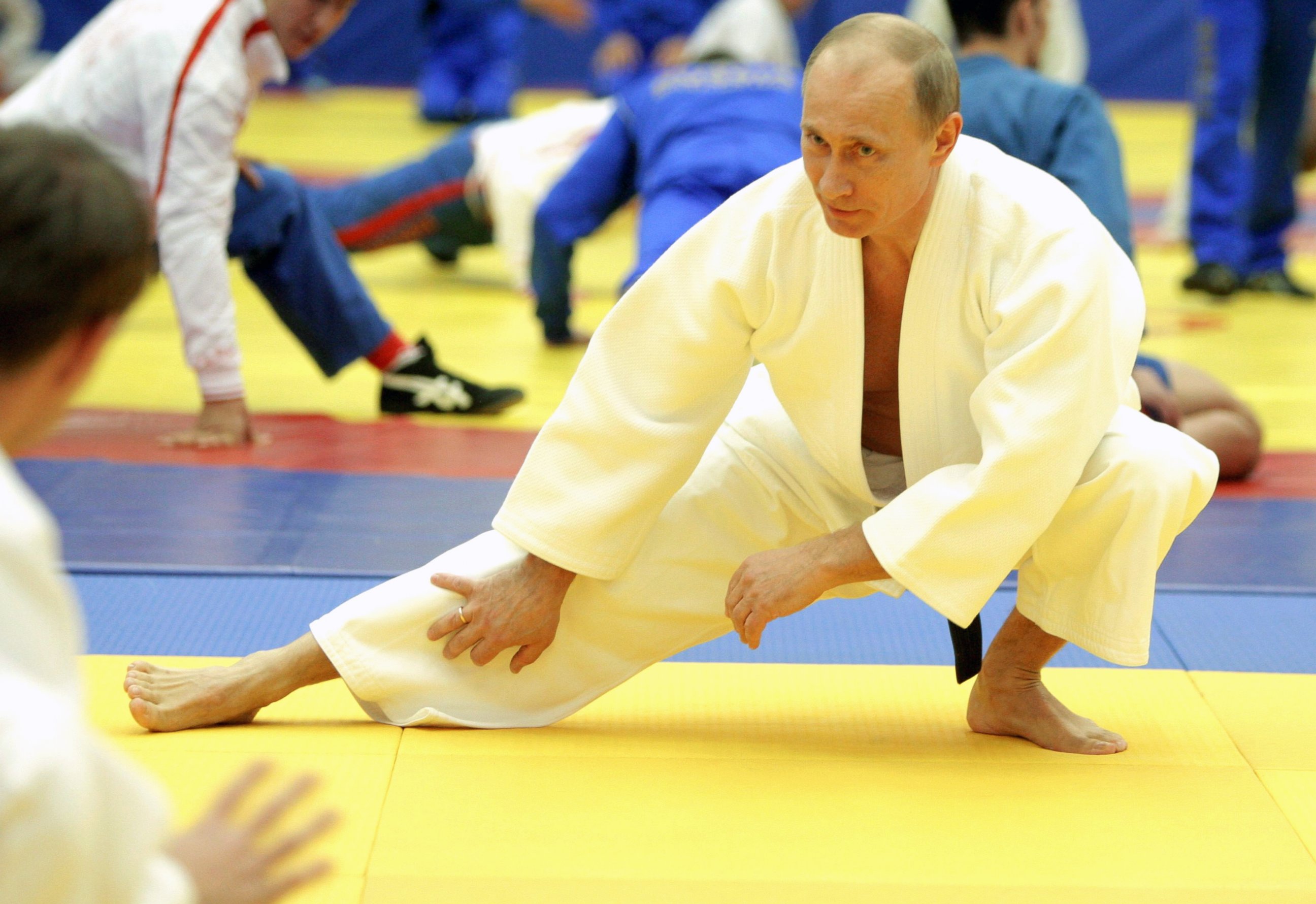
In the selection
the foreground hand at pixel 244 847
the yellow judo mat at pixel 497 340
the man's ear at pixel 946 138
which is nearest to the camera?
the foreground hand at pixel 244 847

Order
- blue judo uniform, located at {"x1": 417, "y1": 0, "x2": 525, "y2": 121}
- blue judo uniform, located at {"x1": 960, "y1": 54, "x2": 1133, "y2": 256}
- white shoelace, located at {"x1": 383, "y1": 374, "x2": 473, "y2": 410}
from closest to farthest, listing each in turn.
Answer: blue judo uniform, located at {"x1": 960, "y1": 54, "x2": 1133, "y2": 256} < white shoelace, located at {"x1": 383, "y1": 374, "x2": 473, "y2": 410} < blue judo uniform, located at {"x1": 417, "y1": 0, "x2": 525, "y2": 121}

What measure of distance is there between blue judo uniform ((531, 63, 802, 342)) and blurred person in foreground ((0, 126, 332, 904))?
282 cm

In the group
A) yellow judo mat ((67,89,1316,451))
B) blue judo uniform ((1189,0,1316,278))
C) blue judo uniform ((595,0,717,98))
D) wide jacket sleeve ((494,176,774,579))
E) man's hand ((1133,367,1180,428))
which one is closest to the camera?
wide jacket sleeve ((494,176,774,579))

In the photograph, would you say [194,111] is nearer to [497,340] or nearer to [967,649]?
[497,340]

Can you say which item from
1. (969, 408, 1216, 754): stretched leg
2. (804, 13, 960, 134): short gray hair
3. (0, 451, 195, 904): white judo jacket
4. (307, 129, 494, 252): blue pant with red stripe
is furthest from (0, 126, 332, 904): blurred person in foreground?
(307, 129, 494, 252): blue pant with red stripe

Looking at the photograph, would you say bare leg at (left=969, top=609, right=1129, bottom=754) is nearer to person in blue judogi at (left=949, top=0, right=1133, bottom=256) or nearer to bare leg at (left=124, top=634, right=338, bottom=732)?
bare leg at (left=124, top=634, right=338, bottom=732)

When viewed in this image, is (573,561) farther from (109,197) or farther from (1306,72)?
(1306,72)

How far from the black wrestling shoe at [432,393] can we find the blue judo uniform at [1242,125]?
10.0 feet

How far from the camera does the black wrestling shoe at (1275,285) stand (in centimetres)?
559

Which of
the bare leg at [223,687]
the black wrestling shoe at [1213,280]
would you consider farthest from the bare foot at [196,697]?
the black wrestling shoe at [1213,280]

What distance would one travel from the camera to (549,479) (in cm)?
197

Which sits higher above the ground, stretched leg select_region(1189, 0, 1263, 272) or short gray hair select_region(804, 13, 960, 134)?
short gray hair select_region(804, 13, 960, 134)

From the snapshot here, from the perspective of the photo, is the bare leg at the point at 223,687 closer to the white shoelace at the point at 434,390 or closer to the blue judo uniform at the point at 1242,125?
the white shoelace at the point at 434,390

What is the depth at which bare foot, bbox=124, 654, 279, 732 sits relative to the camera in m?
1.95
